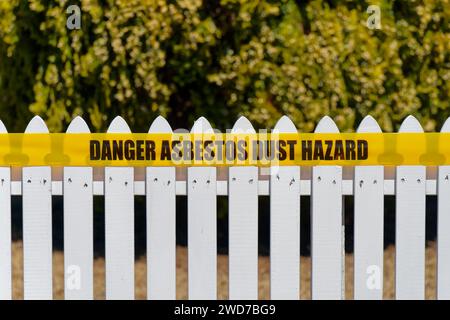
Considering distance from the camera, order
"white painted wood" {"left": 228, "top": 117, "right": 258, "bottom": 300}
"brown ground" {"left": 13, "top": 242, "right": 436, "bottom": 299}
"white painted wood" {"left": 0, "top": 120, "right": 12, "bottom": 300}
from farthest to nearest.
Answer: "brown ground" {"left": 13, "top": 242, "right": 436, "bottom": 299}
"white painted wood" {"left": 0, "top": 120, "right": 12, "bottom": 300}
"white painted wood" {"left": 228, "top": 117, "right": 258, "bottom": 300}

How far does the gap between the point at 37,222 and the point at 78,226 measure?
0.23m

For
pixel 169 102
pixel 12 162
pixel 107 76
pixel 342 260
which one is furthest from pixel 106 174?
pixel 169 102

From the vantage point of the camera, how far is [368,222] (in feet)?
15.1

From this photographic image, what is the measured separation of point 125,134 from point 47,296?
1.01 m

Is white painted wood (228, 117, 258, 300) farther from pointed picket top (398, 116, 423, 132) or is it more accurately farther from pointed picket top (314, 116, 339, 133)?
pointed picket top (398, 116, 423, 132)

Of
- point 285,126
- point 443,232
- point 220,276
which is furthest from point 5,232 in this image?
point 220,276

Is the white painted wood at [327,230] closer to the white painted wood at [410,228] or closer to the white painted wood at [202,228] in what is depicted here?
the white painted wood at [410,228]

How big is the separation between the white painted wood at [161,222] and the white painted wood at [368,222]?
0.99 meters

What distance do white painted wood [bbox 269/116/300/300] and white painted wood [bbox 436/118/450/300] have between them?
30.4 inches

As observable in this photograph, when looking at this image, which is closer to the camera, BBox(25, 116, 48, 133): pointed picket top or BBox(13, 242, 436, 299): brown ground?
BBox(25, 116, 48, 133): pointed picket top

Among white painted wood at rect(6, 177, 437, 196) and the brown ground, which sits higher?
white painted wood at rect(6, 177, 437, 196)

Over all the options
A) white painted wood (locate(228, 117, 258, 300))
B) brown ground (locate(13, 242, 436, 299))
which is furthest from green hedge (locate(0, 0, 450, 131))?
white painted wood (locate(228, 117, 258, 300))

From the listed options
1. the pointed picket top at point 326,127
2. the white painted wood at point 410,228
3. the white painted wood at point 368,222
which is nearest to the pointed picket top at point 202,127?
the pointed picket top at point 326,127

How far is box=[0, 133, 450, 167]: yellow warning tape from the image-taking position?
4.56 metres
